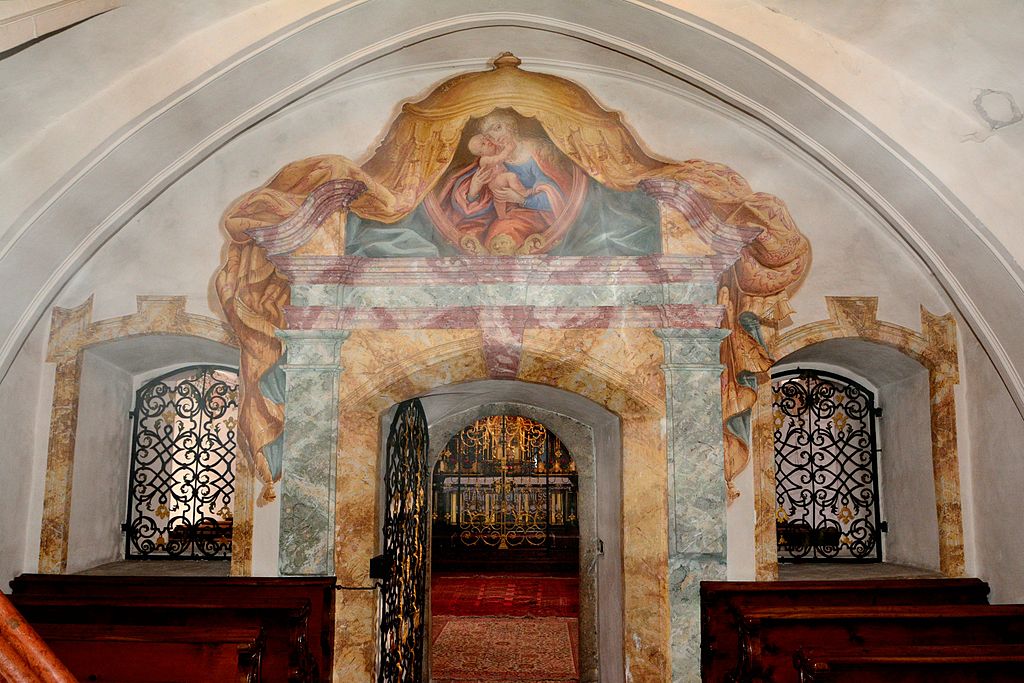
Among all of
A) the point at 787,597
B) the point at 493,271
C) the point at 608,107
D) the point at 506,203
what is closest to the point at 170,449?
the point at 493,271

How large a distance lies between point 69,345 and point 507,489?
7548 millimetres

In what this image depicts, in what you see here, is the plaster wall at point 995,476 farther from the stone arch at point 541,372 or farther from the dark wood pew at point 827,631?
the stone arch at point 541,372

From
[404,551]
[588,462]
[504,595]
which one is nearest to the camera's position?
[404,551]

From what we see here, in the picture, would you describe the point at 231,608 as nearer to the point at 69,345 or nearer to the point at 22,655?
the point at 69,345

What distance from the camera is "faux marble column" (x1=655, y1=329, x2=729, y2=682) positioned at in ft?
18.1

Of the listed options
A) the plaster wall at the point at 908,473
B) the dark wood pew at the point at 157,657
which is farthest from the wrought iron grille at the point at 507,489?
the dark wood pew at the point at 157,657

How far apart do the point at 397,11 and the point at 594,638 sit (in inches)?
211

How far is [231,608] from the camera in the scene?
471cm

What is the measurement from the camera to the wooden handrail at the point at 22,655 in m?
1.31

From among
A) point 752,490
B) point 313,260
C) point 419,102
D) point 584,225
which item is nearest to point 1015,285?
point 752,490

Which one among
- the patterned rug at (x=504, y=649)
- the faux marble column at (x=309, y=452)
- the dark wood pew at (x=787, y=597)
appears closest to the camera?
the dark wood pew at (x=787, y=597)

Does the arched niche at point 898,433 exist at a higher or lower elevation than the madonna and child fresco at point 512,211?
lower

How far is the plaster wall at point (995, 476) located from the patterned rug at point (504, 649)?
3.72 m

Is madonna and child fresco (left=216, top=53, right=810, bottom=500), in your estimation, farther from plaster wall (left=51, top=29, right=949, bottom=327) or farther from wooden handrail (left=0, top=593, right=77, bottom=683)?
wooden handrail (left=0, top=593, right=77, bottom=683)
